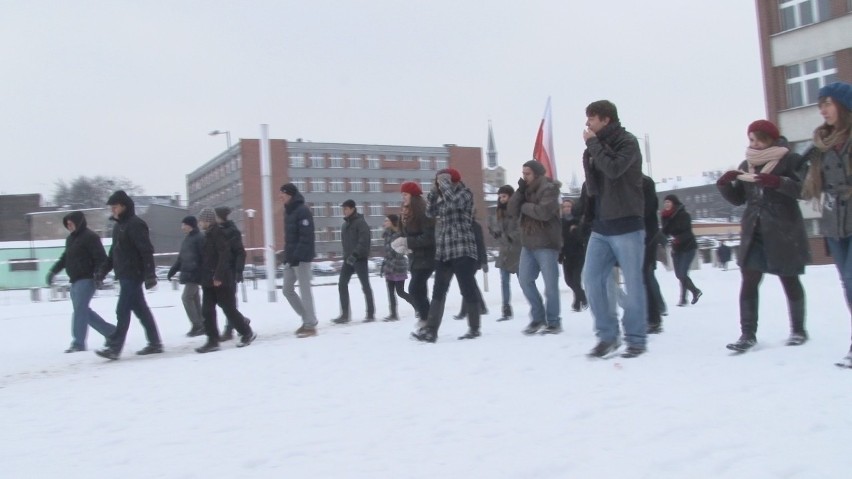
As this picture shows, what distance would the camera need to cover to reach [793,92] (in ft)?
95.0

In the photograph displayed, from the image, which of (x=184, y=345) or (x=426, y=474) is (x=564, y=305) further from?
(x=426, y=474)

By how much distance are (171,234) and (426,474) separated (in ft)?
260

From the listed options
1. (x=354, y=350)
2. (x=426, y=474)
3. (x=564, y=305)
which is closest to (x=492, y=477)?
(x=426, y=474)

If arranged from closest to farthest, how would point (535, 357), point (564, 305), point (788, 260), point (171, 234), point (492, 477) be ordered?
point (492, 477)
point (788, 260)
point (535, 357)
point (564, 305)
point (171, 234)

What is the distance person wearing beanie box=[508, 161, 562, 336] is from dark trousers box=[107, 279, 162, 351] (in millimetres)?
4457

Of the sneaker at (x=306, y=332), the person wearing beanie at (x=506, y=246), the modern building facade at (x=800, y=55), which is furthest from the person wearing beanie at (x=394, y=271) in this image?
the modern building facade at (x=800, y=55)

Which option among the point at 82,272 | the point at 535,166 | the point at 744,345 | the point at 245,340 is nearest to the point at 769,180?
the point at 744,345

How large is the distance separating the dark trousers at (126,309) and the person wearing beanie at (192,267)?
4.04 ft

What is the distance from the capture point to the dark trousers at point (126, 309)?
821 cm

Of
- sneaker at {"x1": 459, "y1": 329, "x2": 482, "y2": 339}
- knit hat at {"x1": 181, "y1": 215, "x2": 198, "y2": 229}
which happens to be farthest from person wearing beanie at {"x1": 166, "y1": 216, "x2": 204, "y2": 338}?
sneaker at {"x1": 459, "y1": 329, "x2": 482, "y2": 339}

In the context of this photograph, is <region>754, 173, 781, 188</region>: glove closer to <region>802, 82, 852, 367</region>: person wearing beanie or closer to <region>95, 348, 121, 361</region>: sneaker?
<region>802, 82, 852, 367</region>: person wearing beanie

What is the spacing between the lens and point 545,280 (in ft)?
24.4

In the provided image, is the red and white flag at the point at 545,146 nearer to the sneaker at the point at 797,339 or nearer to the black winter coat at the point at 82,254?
the black winter coat at the point at 82,254

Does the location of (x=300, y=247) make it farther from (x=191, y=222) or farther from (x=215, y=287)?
(x=191, y=222)
